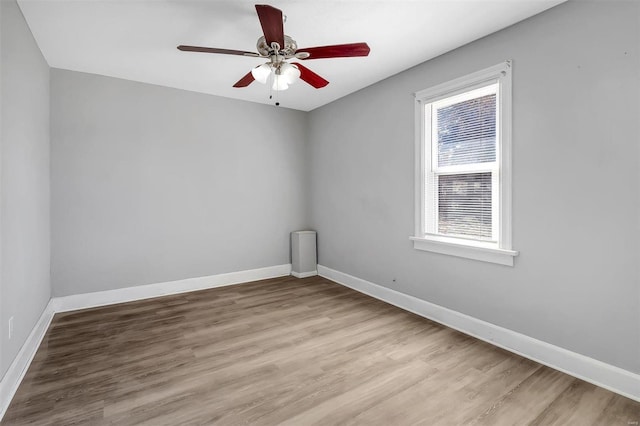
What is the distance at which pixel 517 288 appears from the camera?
251 centimetres

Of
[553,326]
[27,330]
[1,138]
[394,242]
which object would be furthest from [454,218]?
[27,330]

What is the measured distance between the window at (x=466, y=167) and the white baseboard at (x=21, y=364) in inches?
132

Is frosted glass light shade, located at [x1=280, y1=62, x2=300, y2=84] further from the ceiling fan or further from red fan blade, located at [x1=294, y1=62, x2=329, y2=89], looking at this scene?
red fan blade, located at [x1=294, y1=62, x2=329, y2=89]

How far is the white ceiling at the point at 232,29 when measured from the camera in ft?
7.43

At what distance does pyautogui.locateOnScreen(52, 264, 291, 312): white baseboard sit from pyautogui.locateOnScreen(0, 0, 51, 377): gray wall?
38 cm

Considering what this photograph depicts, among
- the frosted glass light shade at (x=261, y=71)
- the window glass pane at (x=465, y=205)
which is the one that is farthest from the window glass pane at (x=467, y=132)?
the frosted glass light shade at (x=261, y=71)

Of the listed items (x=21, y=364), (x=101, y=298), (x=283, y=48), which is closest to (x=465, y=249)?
(x=283, y=48)

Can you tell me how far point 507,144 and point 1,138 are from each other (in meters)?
3.51

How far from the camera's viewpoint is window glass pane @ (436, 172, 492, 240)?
279 cm

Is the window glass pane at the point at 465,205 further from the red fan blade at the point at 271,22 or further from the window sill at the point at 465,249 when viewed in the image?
the red fan blade at the point at 271,22

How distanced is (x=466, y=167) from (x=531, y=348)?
1.57 meters

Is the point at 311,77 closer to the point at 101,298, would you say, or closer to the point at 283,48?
the point at 283,48

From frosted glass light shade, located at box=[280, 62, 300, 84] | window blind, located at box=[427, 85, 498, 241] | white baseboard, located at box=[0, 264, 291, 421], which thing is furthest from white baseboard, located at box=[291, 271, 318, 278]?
frosted glass light shade, located at box=[280, 62, 300, 84]

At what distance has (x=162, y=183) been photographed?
3965mm
